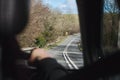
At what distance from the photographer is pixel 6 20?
1005 millimetres

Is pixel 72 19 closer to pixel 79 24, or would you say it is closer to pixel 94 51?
pixel 79 24

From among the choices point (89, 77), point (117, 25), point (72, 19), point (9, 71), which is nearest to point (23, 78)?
point (9, 71)

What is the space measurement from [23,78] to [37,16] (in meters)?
0.24

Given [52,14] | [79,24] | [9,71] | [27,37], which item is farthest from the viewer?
A: [79,24]

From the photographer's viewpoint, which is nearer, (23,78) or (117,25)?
(23,78)

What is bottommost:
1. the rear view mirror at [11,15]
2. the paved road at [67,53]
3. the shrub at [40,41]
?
the paved road at [67,53]

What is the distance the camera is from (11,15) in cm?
100

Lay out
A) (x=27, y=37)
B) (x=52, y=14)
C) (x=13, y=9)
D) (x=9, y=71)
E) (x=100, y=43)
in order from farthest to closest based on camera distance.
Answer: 1. (x=100, y=43)
2. (x=52, y=14)
3. (x=27, y=37)
4. (x=9, y=71)
5. (x=13, y=9)

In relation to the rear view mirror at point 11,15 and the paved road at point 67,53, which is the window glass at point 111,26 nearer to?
the paved road at point 67,53

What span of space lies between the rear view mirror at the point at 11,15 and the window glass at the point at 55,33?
164 millimetres

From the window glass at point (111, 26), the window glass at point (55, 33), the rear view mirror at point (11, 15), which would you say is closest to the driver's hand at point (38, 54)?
the window glass at point (55, 33)

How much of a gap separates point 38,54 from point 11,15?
456 millimetres

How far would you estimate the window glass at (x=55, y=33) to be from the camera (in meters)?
1.28

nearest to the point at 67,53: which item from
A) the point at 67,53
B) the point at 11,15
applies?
the point at 67,53
